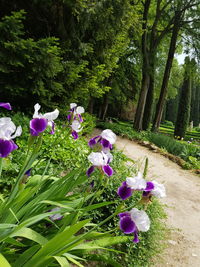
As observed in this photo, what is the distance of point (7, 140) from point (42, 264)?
683 mm

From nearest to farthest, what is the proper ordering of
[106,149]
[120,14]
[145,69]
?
[106,149] → [120,14] → [145,69]

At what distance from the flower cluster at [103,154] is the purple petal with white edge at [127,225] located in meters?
0.24

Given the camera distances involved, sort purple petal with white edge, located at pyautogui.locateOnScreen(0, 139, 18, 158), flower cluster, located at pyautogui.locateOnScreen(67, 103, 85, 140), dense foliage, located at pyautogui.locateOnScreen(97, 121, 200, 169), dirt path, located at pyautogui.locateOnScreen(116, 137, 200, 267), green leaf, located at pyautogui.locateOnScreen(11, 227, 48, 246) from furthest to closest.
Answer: dense foliage, located at pyautogui.locateOnScreen(97, 121, 200, 169) < dirt path, located at pyautogui.locateOnScreen(116, 137, 200, 267) < flower cluster, located at pyautogui.locateOnScreen(67, 103, 85, 140) < green leaf, located at pyautogui.locateOnScreen(11, 227, 48, 246) < purple petal with white edge, located at pyautogui.locateOnScreen(0, 139, 18, 158)

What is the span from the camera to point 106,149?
143cm

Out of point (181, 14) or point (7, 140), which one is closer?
point (7, 140)

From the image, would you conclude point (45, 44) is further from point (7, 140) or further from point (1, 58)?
point (7, 140)

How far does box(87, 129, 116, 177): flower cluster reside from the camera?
1.26 metres

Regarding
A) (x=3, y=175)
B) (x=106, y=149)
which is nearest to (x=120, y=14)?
(x=3, y=175)

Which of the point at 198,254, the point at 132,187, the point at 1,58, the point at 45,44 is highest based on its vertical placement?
the point at 45,44

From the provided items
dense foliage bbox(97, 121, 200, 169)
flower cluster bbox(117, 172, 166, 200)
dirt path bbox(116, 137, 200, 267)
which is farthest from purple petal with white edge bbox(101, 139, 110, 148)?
dense foliage bbox(97, 121, 200, 169)

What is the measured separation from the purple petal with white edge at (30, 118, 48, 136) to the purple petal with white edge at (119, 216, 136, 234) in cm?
64

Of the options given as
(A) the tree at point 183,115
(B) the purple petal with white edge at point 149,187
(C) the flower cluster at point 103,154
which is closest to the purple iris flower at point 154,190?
(B) the purple petal with white edge at point 149,187

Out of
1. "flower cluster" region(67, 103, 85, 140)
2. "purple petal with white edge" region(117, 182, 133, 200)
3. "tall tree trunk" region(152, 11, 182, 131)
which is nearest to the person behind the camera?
"purple petal with white edge" region(117, 182, 133, 200)

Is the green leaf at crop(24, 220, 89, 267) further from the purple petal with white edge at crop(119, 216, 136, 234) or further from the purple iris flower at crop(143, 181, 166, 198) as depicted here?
the purple iris flower at crop(143, 181, 166, 198)
